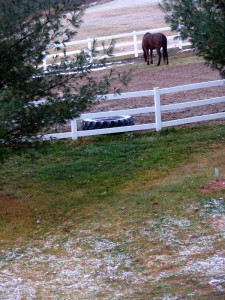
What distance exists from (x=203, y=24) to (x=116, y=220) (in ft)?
10.8

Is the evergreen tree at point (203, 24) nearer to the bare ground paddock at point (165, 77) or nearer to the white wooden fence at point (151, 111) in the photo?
the bare ground paddock at point (165, 77)

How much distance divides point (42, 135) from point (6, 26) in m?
1.81

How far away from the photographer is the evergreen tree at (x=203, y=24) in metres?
9.73

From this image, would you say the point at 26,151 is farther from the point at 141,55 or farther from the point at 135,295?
the point at 141,55

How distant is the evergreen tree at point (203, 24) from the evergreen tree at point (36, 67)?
44.4 inches

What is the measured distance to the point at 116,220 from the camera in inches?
438

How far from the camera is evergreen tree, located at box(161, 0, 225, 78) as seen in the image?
9727mm

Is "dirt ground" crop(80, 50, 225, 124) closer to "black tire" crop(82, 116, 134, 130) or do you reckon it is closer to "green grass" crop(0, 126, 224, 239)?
"black tire" crop(82, 116, 134, 130)

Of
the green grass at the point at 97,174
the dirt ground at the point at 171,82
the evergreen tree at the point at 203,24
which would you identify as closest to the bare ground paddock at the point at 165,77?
the dirt ground at the point at 171,82

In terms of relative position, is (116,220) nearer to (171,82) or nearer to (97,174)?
(97,174)

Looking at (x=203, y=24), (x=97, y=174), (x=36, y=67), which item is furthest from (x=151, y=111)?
(x=203, y=24)

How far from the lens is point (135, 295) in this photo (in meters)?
8.64

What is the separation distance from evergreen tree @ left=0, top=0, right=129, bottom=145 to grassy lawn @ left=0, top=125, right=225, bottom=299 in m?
0.59

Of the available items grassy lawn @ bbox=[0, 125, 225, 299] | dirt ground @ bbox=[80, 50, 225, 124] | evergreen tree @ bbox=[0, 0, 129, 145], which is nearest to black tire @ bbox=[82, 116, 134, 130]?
grassy lawn @ bbox=[0, 125, 225, 299]
